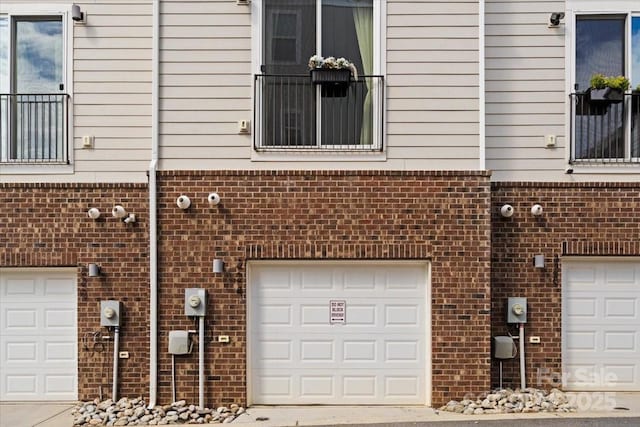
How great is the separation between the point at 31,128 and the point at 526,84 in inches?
261

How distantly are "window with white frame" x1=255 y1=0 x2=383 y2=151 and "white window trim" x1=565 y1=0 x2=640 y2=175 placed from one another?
99.7 inches

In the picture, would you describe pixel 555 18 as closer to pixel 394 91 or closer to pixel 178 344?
pixel 394 91

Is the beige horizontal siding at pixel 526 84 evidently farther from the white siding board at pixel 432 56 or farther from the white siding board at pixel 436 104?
the white siding board at pixel 436 104

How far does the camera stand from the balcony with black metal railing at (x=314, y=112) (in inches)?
266

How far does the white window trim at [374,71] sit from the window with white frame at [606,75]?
102 inches

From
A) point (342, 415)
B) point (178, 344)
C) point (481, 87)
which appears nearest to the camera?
point (342, 415)

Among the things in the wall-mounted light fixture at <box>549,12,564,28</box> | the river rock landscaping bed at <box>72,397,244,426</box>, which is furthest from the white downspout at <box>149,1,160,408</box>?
the wall-mounted light fixture at <box>549,12,564,28</box>

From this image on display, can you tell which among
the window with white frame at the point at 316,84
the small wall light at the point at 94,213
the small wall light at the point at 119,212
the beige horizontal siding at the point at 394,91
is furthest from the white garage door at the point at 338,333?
the small wall light at the point at 94,213

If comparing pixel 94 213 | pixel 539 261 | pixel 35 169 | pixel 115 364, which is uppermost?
pixel 35 169

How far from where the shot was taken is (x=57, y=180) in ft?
22.7

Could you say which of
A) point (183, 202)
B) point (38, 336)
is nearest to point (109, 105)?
point (183, 202)

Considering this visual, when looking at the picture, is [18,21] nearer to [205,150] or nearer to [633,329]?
[205,150]

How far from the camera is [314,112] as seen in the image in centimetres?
681

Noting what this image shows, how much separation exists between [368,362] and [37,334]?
172 inches
